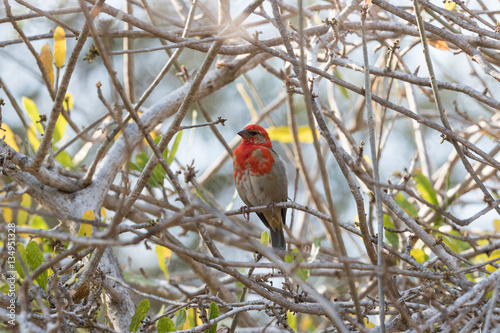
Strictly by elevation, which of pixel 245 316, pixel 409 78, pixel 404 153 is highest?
pixel 404 153

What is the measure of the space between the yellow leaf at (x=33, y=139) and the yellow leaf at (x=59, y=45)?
2.68ft

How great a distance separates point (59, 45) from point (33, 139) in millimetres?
956

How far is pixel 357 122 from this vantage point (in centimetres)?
582

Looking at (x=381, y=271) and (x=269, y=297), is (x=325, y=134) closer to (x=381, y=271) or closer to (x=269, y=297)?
(x=381, y=271)

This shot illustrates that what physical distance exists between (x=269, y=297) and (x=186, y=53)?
6.13 m

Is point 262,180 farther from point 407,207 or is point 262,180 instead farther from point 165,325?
point 165,325

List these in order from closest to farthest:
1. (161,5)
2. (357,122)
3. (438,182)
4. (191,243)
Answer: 1. (438,182)
2. (357,122)
3. (161,5)
4. (191,243)

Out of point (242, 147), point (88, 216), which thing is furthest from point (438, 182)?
point (88, 216)

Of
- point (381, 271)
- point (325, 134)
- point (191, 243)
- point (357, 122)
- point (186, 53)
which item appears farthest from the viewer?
point (186, 53)

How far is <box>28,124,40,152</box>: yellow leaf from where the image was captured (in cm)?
421

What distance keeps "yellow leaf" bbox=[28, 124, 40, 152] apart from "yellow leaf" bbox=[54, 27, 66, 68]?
0.82 meters

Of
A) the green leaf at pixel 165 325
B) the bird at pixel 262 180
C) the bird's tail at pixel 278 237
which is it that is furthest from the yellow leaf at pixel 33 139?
the bird's tail at pixel 278 237

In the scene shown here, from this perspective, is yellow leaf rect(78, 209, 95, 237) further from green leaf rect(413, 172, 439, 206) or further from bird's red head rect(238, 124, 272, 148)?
green leaf rect(413, 172, 439, 206)

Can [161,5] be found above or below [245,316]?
above
